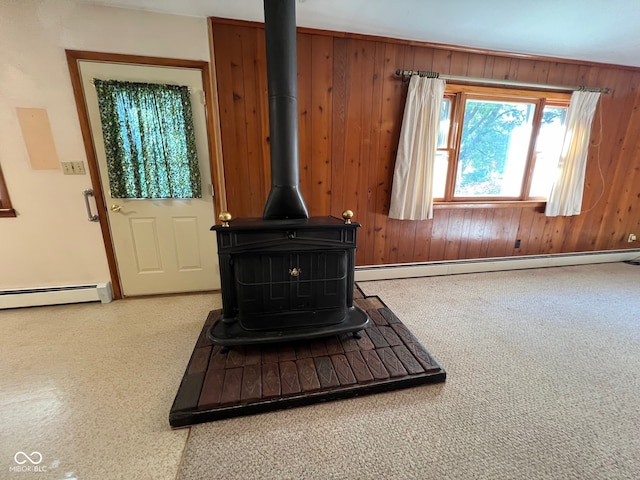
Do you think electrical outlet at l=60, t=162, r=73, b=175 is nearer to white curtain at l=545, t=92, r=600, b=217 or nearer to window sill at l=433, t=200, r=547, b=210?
window sill at l=433, t=200, r=547, b=210

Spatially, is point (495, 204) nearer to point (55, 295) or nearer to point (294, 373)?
point (294, 373)

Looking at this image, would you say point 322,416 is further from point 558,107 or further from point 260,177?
point 558,107

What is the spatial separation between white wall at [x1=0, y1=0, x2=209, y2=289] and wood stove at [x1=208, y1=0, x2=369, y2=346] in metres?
0.93

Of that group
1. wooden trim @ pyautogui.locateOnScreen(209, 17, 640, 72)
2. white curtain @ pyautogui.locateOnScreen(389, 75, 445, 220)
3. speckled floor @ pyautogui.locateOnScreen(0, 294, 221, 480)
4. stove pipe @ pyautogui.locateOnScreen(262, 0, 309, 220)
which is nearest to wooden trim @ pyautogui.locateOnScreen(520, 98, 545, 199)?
wooden trim @ pyautogui.locateOnScreen(209, 17, 640, 72)

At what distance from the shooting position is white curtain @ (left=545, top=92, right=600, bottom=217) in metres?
2.67

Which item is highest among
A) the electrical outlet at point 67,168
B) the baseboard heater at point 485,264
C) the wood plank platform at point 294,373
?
the electrical outlet at point 67,168

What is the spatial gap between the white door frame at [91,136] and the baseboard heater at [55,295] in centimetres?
9

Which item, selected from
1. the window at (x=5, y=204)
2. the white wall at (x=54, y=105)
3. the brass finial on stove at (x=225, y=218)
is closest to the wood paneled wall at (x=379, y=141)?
the white wall at (x=54, y=105)

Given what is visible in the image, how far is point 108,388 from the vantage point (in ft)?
4.59

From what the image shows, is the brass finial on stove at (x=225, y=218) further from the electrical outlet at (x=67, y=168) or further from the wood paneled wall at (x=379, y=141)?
the electrical outlet at (x=67, y=168)

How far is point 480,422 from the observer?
123 centimetres

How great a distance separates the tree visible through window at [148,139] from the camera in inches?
76.1

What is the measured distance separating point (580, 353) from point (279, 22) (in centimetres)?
282

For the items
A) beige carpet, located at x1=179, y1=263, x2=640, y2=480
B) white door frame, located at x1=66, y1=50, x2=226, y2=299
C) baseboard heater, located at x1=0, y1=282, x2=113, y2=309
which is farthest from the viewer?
baseboard heater, located at x1=0, y1=282, x2=113, y2=309
